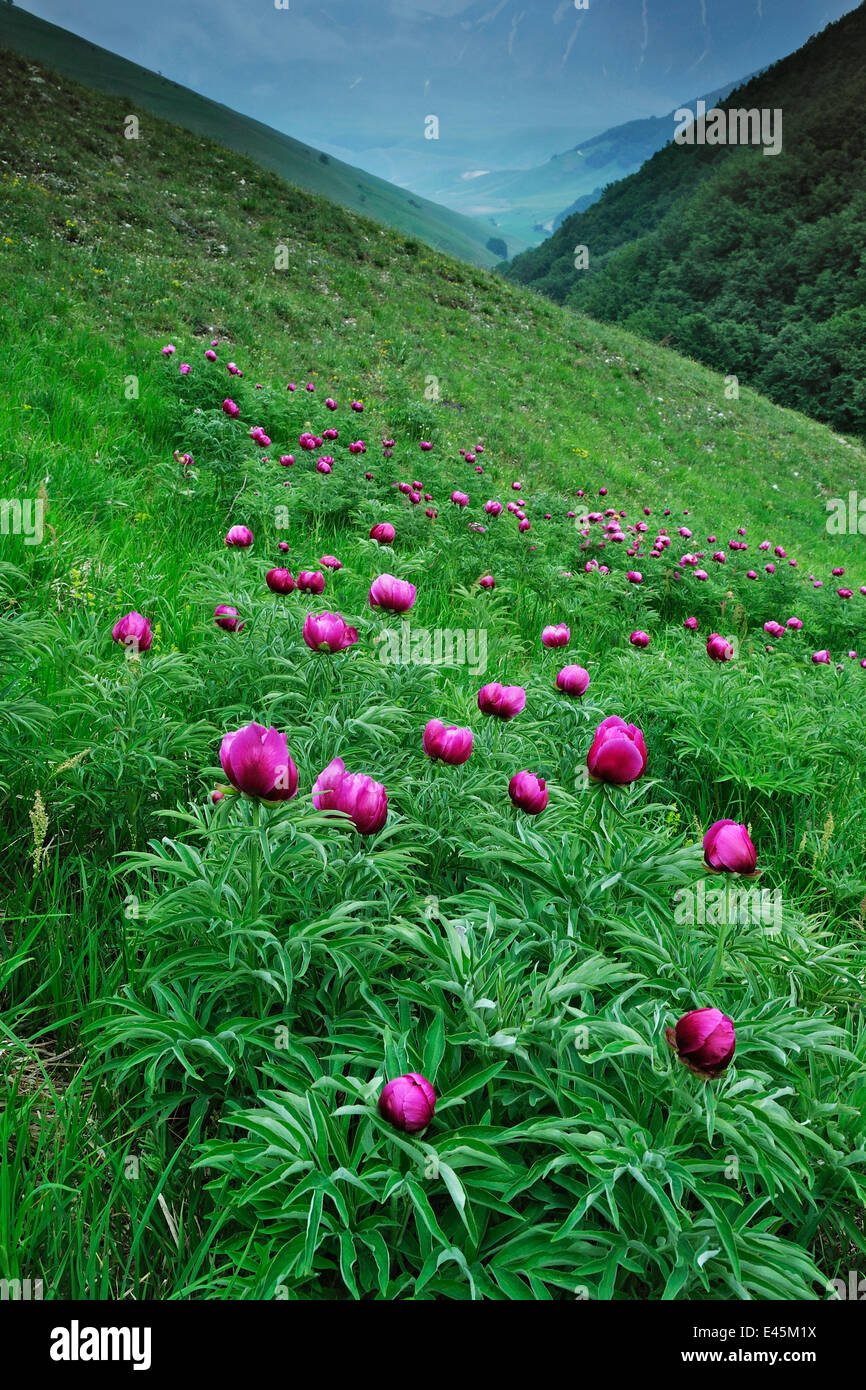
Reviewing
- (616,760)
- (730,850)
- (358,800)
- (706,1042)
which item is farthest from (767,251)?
(706,1042)

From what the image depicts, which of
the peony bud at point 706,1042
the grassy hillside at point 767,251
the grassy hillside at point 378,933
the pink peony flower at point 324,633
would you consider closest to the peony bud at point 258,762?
the grassy hillside at point 378,933

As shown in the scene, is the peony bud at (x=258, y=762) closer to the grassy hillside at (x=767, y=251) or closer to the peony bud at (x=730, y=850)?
the peony bud at (x=730, y=850)

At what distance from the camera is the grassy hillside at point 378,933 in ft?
3.68

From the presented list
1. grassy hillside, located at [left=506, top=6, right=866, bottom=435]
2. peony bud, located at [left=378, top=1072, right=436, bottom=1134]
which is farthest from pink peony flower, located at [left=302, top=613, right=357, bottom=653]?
grassy hillside, located at [left=506, top=6, right=866, bottom=435]

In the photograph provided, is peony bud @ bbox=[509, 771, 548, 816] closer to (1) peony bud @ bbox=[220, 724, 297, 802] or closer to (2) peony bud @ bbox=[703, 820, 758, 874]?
(2) peony bud @ bbox=[703, 820, 758, 874]

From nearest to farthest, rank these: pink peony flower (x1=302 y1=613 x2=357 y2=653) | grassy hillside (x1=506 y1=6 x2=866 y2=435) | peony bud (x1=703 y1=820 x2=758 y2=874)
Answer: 1. peony bud (x1=703 y1=820 x2=758 y2=874)
2. pink peony flower (x1=302 y1=613 x2=357 y2=653)
3. grassy hillside (x1=506 y1=6 x2=866 y2=435)

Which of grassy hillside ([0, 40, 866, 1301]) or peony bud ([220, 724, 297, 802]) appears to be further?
peony bud ([220, 724, 297, 802])

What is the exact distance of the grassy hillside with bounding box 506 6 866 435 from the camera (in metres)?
37.0

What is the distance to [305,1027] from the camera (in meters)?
1.51

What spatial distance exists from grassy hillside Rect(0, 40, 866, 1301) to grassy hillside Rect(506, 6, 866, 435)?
1529 inches

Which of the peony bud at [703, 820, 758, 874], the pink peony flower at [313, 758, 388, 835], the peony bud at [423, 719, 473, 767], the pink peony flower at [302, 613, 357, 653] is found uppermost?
the pink peony flower at [302, 613, 357, 653]

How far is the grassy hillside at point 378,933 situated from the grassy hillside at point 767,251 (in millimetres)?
38834

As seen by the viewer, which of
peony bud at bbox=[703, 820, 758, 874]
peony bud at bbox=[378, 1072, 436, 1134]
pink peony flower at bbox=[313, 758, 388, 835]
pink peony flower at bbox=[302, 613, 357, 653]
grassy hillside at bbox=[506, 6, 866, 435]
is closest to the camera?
peony bud at bbox=[378, 1072, 436, 1134]
